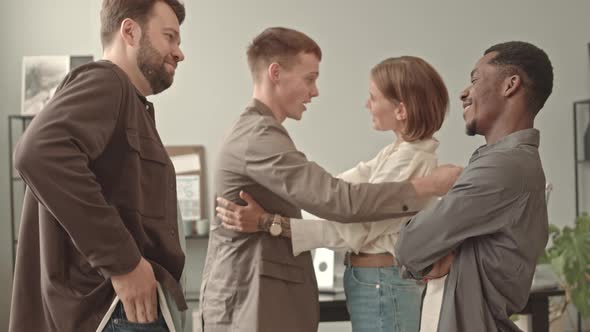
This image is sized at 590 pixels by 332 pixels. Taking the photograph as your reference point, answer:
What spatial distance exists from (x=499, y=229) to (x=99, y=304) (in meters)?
0.82

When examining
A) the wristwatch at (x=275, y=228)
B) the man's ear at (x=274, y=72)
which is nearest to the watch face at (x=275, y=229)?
the wristwatch at (x=275, y=228)

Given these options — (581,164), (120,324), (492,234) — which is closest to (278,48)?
(492,234)

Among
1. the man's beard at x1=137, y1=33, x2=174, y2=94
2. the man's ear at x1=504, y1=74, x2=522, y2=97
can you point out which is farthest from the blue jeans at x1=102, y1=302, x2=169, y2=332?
the man's ear at x1=504, y1=74, x2=522, y2=97

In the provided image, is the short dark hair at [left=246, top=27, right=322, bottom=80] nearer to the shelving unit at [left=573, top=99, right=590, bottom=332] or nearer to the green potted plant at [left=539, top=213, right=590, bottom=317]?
the green potted plant at [left=539, top=213, right=590, bottom=317]

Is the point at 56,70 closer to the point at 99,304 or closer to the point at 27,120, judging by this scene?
the point at 27,120

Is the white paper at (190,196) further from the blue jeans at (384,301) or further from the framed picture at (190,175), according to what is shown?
the blue jeans at (384,301)

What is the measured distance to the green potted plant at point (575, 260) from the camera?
14.1 feet

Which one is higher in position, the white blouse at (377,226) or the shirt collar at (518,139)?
the shirt collar at (518,139)

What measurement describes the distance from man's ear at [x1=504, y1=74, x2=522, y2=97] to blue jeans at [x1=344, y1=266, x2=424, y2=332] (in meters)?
0.68

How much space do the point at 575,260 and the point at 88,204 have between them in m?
3.64

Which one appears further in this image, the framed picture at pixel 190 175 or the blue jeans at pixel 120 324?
the framed picture at pixel 190 175

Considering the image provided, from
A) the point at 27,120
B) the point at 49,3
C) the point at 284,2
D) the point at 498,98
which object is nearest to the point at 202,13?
the point at 284,2

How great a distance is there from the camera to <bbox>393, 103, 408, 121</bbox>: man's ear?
7.25 feet

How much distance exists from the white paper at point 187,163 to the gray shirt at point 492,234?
127 inches
